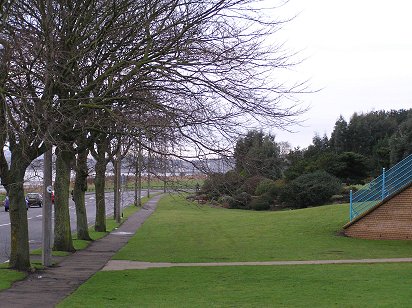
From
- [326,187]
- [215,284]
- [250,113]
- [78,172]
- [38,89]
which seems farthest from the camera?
[326,187]

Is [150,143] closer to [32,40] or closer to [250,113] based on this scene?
[250,113]

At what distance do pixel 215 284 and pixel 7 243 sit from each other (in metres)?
13.2

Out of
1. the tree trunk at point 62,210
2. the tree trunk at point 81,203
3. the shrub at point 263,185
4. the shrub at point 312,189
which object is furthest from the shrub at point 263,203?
the tree trunk at point 62,210

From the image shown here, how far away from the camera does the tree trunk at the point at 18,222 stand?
15617mm

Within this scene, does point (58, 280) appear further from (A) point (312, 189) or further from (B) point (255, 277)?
(A) point (312, 189)

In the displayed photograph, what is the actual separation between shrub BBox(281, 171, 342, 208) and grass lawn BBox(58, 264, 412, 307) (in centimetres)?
3063

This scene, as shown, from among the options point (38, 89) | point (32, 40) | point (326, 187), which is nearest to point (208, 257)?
point (38, 89)

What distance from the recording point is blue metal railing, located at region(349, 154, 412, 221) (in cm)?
2520

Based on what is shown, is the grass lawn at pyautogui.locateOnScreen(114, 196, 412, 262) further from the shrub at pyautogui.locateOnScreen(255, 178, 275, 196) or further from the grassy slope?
the shrub at pyautogui.locateOnScreen(255, 178, 275, 196)

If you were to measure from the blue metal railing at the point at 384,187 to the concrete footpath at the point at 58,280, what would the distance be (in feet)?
33.7

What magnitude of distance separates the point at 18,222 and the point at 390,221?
1483cm

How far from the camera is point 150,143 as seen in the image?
14422 millimetres

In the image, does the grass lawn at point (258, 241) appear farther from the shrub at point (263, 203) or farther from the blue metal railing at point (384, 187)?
the shrub at point (263, 203)

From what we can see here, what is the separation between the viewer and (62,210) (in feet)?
72.7
